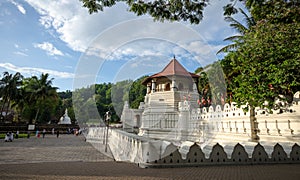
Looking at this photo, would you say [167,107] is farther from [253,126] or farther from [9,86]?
[9,86]

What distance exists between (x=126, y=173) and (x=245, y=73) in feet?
31.4

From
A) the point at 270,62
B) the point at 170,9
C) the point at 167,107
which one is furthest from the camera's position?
the point at 167,107

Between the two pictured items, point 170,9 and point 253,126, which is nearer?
point 170,9

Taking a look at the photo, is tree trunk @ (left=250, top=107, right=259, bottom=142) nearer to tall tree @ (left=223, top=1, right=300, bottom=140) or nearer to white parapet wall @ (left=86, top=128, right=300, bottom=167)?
tall tree @ (left=223, top=1, right=300, bottom=140)

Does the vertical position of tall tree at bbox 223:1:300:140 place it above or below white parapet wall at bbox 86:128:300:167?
above

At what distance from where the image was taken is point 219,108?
18.9 m

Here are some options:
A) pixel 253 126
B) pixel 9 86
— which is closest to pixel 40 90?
pixel 9 86

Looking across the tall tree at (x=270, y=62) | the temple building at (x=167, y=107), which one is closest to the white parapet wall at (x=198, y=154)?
the tall tree at (x=270, y=62)

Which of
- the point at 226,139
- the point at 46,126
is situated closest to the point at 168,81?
the point at 226,139

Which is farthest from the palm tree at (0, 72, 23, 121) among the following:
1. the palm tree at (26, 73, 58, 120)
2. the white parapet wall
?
the white parapet wall

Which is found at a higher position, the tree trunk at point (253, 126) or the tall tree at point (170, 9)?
the tall tree at point (170, 9)

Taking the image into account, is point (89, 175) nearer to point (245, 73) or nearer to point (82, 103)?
point (82, 103)

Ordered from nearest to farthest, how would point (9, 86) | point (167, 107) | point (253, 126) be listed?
1. point (253, 126)
2. point (167, 107)
3. point (9, 86)

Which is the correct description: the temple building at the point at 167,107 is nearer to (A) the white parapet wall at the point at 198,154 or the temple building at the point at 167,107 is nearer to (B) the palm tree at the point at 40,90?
(A) the white parapet wall at the point at 198,154
